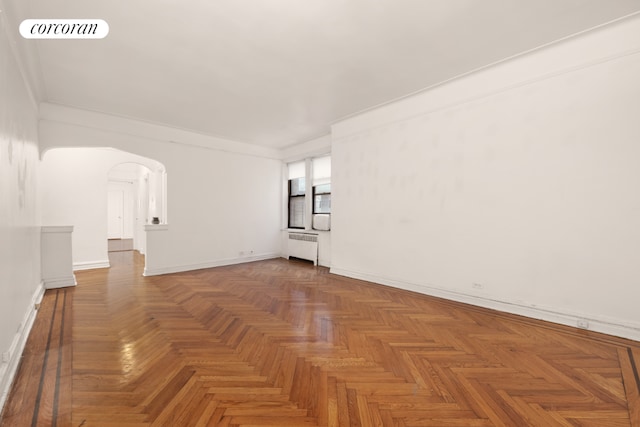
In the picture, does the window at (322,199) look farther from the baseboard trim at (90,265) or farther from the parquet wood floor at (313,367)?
the baseboard trim at (90,265)

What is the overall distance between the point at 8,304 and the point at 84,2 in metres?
2.46

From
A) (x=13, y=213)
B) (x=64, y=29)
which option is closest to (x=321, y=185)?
(x=64, y=29)

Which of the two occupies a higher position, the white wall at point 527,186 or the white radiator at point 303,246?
the white wall at point 527,186

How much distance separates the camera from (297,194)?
22.9 ft

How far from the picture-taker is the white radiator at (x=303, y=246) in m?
5.95

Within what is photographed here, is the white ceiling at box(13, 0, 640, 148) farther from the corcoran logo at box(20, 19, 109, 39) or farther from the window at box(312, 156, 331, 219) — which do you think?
the window at box(312, 156, 331, 219)

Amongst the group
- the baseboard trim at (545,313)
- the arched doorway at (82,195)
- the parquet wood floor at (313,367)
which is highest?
the arched doorway at (82,195)

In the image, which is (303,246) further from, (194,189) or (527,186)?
(527,186)

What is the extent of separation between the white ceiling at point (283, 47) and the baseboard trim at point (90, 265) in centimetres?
314

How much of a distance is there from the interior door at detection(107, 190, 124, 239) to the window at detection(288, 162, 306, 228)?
764cm

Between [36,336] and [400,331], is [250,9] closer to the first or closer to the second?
[400,331]

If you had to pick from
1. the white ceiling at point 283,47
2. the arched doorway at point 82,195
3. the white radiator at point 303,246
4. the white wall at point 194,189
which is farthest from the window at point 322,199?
the arched doorway at point 82,195

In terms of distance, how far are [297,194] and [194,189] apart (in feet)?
8.24

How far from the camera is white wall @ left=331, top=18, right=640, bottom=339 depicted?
2475 mm
